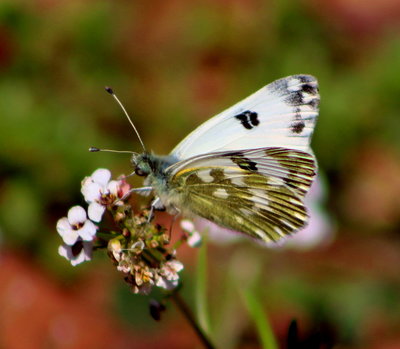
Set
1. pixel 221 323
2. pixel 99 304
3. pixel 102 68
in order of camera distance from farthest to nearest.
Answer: pixel 102 68, pixel 99 304, pixel 221 323

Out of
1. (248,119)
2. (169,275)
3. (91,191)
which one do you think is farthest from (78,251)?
(248,119)

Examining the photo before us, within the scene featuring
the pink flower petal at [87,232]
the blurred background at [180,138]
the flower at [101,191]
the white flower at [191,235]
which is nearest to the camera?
the pink flower petal at [87,232]

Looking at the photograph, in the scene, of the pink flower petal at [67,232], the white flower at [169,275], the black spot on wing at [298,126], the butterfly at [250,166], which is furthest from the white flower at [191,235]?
the black spot on wing at [298,126]

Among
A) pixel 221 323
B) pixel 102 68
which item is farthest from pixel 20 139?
pixel 221 323

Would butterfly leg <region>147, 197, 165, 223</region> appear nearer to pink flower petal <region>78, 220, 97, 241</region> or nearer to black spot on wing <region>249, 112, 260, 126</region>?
pink flower petal <region>78, 220, 97, 241</region>

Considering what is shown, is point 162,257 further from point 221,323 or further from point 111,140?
point 111,140

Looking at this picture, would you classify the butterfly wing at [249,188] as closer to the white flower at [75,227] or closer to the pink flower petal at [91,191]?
the pink flower petal at [91,191]

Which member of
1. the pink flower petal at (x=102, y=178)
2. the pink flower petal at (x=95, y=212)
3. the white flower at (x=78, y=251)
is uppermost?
the pink flower petal at (x=102, y=178)
